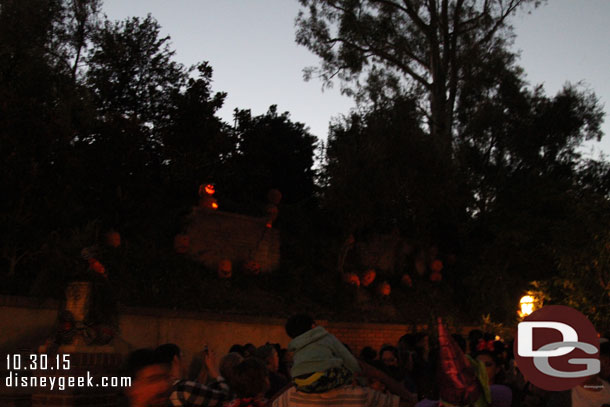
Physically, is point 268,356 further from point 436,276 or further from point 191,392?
point 436,276

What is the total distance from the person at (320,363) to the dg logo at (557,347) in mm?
1165

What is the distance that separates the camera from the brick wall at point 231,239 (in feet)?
56.2

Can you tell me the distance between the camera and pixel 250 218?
18.3 metres

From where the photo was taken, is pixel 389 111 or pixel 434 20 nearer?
pixel 389 111

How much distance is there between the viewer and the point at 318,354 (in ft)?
14.2

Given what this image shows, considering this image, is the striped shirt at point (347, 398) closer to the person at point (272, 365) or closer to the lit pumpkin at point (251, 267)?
the person at point (272, 365)

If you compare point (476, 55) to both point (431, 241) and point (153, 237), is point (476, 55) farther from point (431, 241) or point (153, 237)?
point (153, 237)

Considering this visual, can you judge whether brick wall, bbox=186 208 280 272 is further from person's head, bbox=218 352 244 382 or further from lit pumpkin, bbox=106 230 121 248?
person's head, bbox=218 352 244 382

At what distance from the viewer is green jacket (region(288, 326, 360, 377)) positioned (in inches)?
170

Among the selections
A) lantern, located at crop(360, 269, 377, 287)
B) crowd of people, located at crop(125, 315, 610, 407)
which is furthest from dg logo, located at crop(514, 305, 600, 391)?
lantern, located at crop(360, 269, 377, 287)

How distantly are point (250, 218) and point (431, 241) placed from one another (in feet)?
23.1

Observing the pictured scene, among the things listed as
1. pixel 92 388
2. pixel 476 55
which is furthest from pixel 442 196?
pixel 92 388

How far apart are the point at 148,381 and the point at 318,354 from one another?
1034 mm

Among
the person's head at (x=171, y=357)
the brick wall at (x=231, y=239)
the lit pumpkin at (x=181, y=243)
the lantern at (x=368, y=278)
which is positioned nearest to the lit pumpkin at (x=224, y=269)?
the brick wall at (x=231, y=239)
